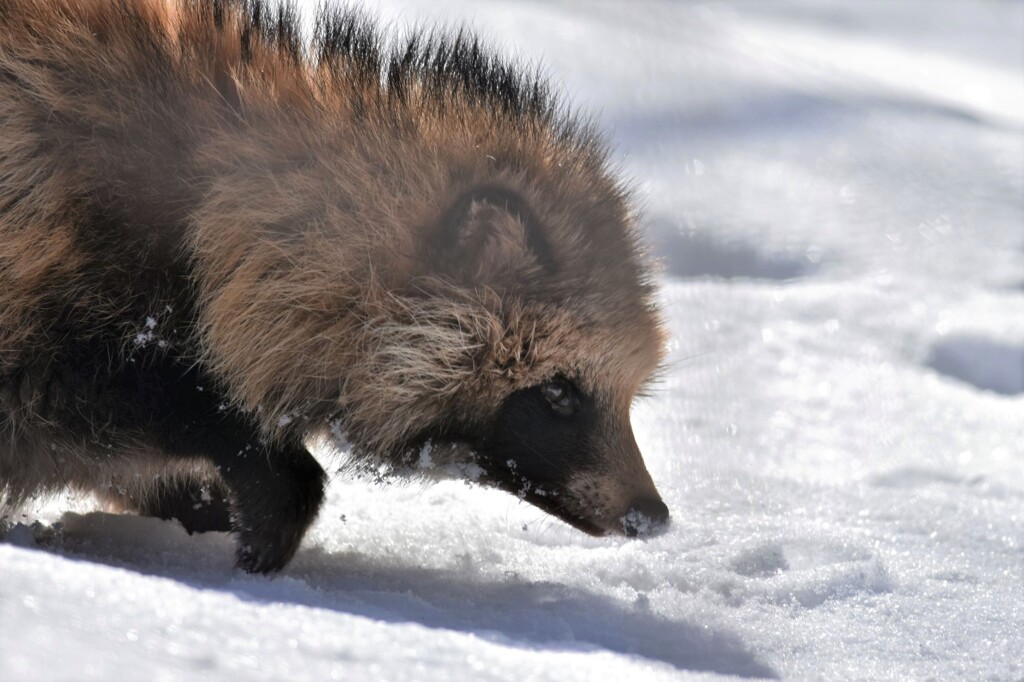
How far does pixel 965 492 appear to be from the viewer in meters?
3.62

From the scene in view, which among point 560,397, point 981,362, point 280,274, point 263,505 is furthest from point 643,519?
point 981,362

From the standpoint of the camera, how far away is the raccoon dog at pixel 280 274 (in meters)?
2.73

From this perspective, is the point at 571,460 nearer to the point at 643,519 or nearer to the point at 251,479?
the point at 643,519

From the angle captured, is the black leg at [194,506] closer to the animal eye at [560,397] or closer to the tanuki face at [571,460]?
the tanuki face at [571,460]

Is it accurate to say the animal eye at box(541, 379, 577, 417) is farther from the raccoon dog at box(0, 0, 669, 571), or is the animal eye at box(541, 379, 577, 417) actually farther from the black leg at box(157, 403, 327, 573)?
the black leg at box(157, 403, 327, 573)

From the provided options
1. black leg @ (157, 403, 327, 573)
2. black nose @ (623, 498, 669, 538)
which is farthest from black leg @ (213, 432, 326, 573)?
black nose @ (623, 498, 669, 538)

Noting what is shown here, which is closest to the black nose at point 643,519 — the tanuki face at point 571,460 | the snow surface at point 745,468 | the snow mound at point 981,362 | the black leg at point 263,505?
the tanuki face at point 571,460

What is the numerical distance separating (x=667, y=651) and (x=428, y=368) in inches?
32.1

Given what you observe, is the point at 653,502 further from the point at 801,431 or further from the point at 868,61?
the point at 868,61

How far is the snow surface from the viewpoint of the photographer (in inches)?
75.5

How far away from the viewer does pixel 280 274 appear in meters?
2.76

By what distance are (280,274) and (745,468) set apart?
1683 mm

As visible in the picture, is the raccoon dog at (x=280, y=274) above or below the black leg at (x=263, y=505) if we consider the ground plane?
above

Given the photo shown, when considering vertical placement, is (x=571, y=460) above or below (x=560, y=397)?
below
